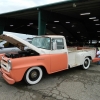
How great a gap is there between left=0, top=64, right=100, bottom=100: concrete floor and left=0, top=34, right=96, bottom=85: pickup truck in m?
0.33

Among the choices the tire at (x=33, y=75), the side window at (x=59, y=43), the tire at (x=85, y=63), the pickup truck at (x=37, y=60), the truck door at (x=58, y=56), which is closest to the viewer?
the pickup truck at (x=37, y=60)

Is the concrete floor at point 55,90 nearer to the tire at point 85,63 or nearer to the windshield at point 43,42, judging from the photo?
the windshield at point 43,42

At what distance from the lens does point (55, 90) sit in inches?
161

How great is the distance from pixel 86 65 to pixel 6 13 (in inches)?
467

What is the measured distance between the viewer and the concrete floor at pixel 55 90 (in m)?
3.64

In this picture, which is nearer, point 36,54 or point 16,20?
point 36,54

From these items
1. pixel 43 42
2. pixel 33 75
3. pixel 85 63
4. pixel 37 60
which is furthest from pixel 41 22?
pixel 33 75

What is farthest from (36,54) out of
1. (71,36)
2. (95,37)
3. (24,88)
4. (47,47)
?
(95,37)

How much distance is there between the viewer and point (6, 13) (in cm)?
1499

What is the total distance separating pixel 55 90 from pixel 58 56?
1.47 m

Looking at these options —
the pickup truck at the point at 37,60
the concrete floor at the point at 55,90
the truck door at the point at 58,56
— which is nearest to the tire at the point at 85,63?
the pickup truck at the point at 37,60

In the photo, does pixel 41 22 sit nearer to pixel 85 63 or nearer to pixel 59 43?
pixel 85 63

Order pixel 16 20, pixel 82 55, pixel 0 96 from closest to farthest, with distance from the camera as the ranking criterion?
pixel 0 96
pixel 82 55
pixel 16 20

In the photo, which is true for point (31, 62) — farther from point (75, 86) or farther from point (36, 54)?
point (75, 86)
